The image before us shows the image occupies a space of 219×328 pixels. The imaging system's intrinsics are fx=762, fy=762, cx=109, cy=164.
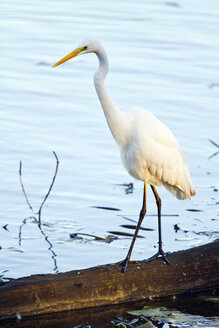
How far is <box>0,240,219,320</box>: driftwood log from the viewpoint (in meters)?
6.24

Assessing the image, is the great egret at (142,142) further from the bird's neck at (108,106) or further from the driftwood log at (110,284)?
the driftwood log at (110,284)

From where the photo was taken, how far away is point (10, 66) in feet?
46.0

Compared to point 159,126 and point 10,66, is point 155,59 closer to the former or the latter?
point 10,66

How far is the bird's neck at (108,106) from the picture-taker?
694 cm

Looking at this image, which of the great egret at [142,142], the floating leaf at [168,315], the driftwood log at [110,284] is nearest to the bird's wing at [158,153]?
the great egret at [142,142]

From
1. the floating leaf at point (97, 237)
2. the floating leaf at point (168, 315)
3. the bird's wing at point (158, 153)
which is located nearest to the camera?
the floating leaf at point (168, 315)

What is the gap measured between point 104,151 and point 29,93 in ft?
8.00

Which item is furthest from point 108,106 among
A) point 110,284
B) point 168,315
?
point 168,315

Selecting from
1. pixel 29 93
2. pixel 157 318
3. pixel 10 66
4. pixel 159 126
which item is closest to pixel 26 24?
pixel 10 66

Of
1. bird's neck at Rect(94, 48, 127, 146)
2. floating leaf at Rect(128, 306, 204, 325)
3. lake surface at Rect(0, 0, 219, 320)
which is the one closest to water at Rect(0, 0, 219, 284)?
lake surface at Rect(0, 0, 219, 320)

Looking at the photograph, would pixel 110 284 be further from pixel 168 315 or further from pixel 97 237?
pixel 97 237

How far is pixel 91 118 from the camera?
11930mm

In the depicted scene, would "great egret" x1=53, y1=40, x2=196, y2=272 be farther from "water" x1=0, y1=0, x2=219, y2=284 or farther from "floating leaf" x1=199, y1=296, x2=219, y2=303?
"water" x1=0, y1=0, x2=219, y2=284

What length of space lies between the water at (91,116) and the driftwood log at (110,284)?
1.20m
